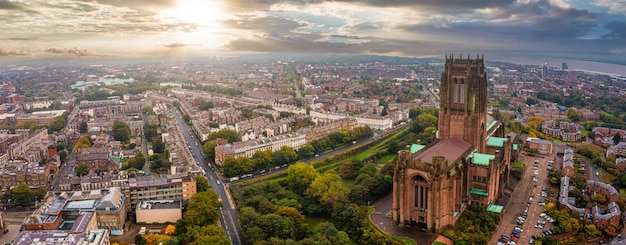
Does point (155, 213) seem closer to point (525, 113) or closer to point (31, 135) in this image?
point (31, 135)

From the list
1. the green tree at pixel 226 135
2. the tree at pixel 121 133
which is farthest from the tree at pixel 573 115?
the tree at pixel 121 133

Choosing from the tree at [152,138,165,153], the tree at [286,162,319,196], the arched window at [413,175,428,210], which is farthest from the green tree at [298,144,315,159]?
the arched window at [413,175,428,210]

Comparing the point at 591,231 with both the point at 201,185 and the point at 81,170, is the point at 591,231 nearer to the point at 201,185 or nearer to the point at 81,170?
the point at 201,185

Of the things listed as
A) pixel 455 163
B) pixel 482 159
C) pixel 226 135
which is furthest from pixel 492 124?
pixel 226 135

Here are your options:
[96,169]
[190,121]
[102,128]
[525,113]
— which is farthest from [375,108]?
[96,169]

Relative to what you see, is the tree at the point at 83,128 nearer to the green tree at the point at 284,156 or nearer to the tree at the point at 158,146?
the tree at the point at 158,146
